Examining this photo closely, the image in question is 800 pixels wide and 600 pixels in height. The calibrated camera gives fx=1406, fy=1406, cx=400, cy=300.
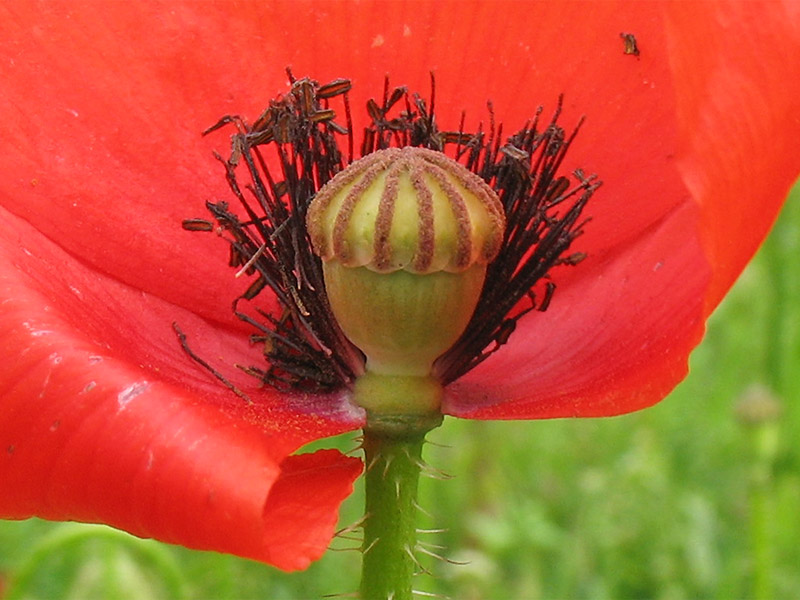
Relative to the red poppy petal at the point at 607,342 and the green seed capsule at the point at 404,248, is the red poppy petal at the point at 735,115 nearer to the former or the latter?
the red poppy petal at the point at 607,342

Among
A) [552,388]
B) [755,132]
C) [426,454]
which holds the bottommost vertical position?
[426,454]

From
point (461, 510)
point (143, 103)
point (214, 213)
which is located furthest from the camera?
point (461, 510)

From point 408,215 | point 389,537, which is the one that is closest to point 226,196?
point 408,215

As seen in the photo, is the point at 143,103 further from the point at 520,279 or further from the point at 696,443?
the point at 696,443

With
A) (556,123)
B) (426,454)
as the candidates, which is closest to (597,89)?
(556,123)

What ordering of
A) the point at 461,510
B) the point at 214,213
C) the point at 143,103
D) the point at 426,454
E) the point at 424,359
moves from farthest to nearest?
the point at 461,510, the point at 426,454, the point at 143,103, the point at 214,213, the point at 424,359

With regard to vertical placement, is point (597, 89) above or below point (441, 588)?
above

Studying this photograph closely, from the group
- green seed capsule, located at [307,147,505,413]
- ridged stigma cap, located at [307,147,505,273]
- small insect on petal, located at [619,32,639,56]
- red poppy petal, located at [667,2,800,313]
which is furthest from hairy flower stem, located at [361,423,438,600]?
small insect on petal, located at [619,32,639,56]
